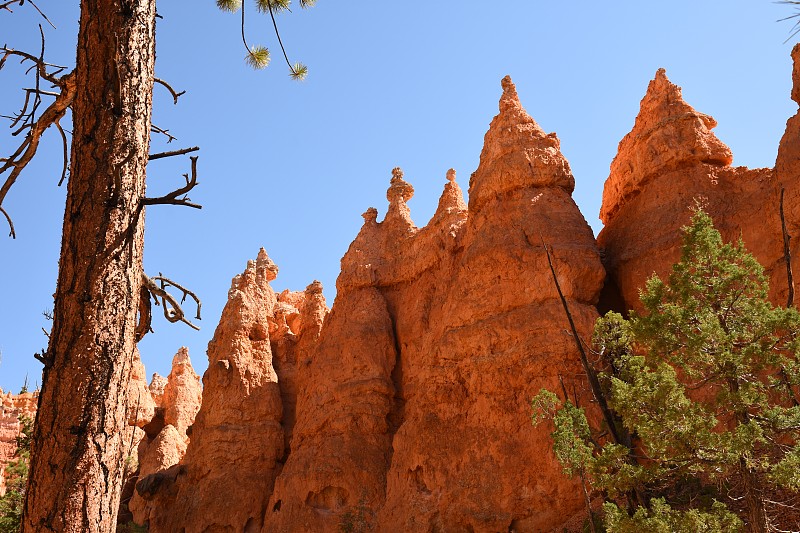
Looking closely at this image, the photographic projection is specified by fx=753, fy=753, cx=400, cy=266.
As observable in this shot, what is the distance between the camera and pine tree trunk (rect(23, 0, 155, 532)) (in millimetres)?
3965

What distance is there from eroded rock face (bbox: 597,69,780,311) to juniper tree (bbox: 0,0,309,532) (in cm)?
1662

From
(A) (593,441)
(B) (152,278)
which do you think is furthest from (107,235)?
(A) (593,441)

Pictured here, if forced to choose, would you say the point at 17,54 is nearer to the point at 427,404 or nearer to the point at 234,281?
the point at 427,404

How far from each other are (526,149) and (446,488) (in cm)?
1098

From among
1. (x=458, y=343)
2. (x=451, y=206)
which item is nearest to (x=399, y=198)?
(x=451, y=206)

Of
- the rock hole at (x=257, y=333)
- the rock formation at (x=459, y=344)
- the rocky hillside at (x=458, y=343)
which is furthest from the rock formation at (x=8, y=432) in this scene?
the rock hole at (x=257, y=333)

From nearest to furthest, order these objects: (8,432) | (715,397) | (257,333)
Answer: (715,397), (257,333), (8,432)

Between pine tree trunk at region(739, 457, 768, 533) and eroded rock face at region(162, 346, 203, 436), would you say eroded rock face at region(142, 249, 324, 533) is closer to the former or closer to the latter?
eroded rock face at region(162, 346, 203, 436)

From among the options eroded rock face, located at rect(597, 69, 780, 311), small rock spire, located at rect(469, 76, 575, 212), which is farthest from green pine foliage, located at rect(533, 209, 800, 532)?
small rock spire, located at rect(469, 76, 575, 212)

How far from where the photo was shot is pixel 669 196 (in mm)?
21719

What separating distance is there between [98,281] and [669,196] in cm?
1997

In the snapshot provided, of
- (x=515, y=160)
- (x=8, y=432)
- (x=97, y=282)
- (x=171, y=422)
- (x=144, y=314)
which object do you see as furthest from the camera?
(x=171, y=422)

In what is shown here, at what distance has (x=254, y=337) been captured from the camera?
101 ft

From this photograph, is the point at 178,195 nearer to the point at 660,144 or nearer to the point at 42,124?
the point at 42,124
